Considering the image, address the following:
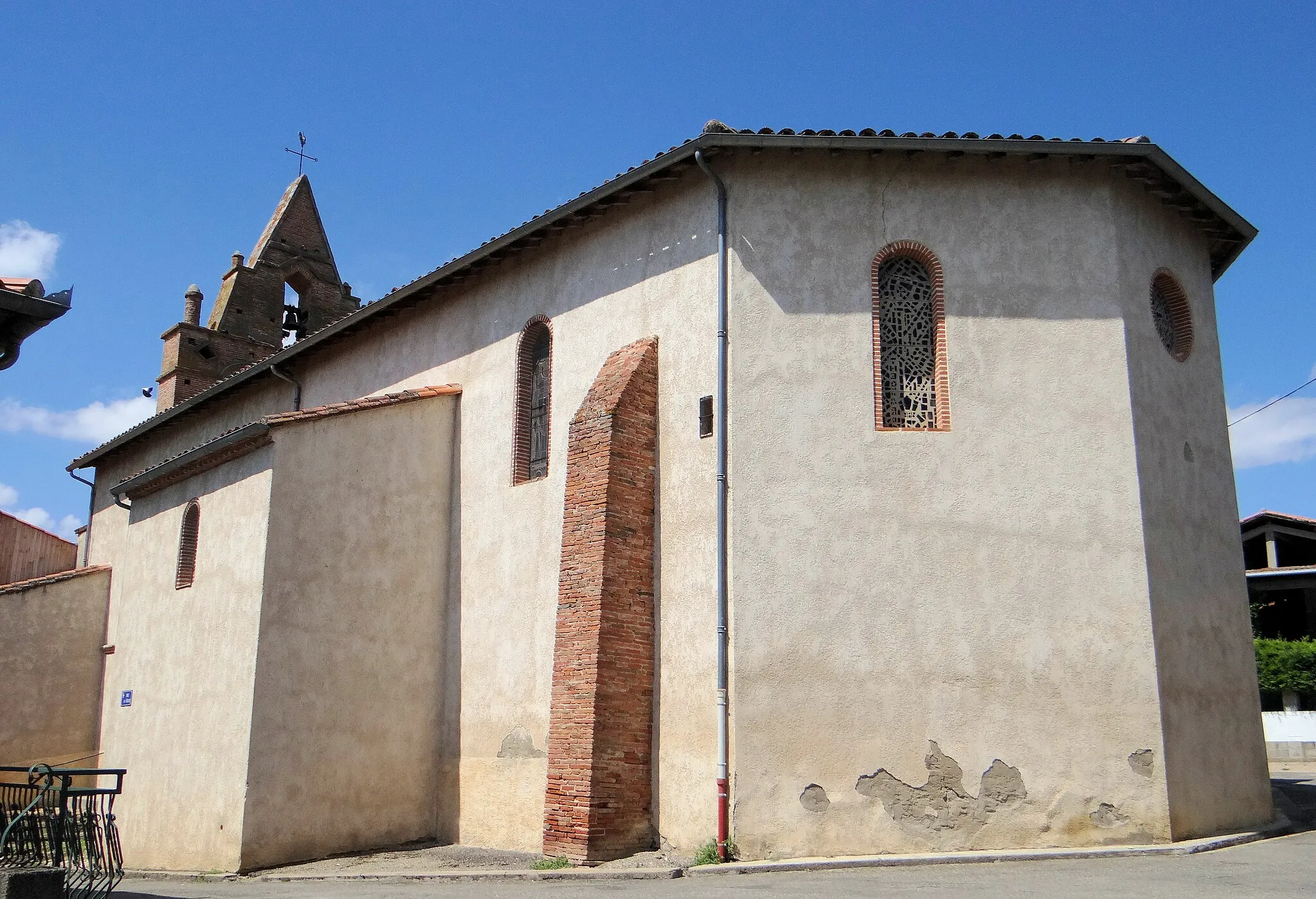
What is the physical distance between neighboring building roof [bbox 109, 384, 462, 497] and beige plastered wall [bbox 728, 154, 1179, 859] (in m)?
5.25

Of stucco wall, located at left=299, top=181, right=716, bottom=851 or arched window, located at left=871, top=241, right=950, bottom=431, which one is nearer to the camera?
stucco wall, located at left=299, top=181, right=716, bottom=851

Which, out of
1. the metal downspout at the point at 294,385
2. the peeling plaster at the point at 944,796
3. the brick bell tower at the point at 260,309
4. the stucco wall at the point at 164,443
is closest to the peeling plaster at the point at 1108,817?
the peeling plaster at the point at 944,796

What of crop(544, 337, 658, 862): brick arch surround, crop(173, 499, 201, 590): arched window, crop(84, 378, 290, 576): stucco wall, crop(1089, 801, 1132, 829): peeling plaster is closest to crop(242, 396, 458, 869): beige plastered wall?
crop(173, 499, 201, 590): arched window

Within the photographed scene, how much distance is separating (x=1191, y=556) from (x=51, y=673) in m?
17.7

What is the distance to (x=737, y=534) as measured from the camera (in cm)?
1162

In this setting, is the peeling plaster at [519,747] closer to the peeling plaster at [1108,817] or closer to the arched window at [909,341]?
the arched window at [909,341]

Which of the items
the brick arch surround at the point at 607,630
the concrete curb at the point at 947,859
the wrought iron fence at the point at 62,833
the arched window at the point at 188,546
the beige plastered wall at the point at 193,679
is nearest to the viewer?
the wrought iron fence at the point at 62,833

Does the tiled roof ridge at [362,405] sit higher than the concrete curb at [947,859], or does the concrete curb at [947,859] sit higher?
the tiled roof ridge at [362,405]

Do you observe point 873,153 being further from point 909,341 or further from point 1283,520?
point 1283,520

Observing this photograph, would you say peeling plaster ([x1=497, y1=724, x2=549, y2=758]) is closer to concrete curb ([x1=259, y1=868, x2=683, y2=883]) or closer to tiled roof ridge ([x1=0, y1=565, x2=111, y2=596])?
concrete curb ([x1=259, y1=868, x2=683, y2=883])

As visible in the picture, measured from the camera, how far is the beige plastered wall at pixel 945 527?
36.3 ft

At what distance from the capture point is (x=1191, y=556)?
12453mm

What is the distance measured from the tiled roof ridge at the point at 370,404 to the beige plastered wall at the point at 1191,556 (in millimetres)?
8736

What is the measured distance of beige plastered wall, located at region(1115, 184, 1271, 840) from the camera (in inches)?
460
